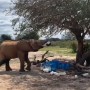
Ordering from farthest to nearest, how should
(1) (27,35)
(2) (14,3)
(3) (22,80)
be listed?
(1) (27,35) < (2) (14,3) < (3) (22,80)

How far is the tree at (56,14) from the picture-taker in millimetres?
14203

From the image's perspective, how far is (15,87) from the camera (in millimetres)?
12109

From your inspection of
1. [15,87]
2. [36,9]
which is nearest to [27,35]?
[36,9]

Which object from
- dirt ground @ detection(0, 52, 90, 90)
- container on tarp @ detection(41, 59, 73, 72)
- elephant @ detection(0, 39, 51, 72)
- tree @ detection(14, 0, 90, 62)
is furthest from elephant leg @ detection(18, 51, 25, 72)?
tree @ detection(14, 0, 90, 62)

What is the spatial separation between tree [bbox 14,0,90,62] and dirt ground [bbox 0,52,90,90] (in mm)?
2406

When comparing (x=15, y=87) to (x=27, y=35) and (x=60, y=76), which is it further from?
(x=27, y=35)

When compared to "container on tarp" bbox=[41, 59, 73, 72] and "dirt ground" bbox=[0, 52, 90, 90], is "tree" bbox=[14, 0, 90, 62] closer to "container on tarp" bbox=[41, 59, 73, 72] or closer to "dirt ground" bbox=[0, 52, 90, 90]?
"container on tarp" bbox=[41, 59, 73, 72]

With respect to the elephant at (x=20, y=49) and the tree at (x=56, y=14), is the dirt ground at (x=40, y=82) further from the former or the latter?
the tree at (x=56, y=14)

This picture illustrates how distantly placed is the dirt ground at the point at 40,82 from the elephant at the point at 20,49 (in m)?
0.95

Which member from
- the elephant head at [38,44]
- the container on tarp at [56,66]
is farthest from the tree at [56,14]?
the container on tarp at [56,66]

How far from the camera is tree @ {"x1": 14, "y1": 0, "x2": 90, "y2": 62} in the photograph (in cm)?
1420

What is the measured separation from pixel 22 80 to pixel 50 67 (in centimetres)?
300

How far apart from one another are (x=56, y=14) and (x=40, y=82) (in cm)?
340

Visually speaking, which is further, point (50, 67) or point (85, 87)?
point (50, 67)
